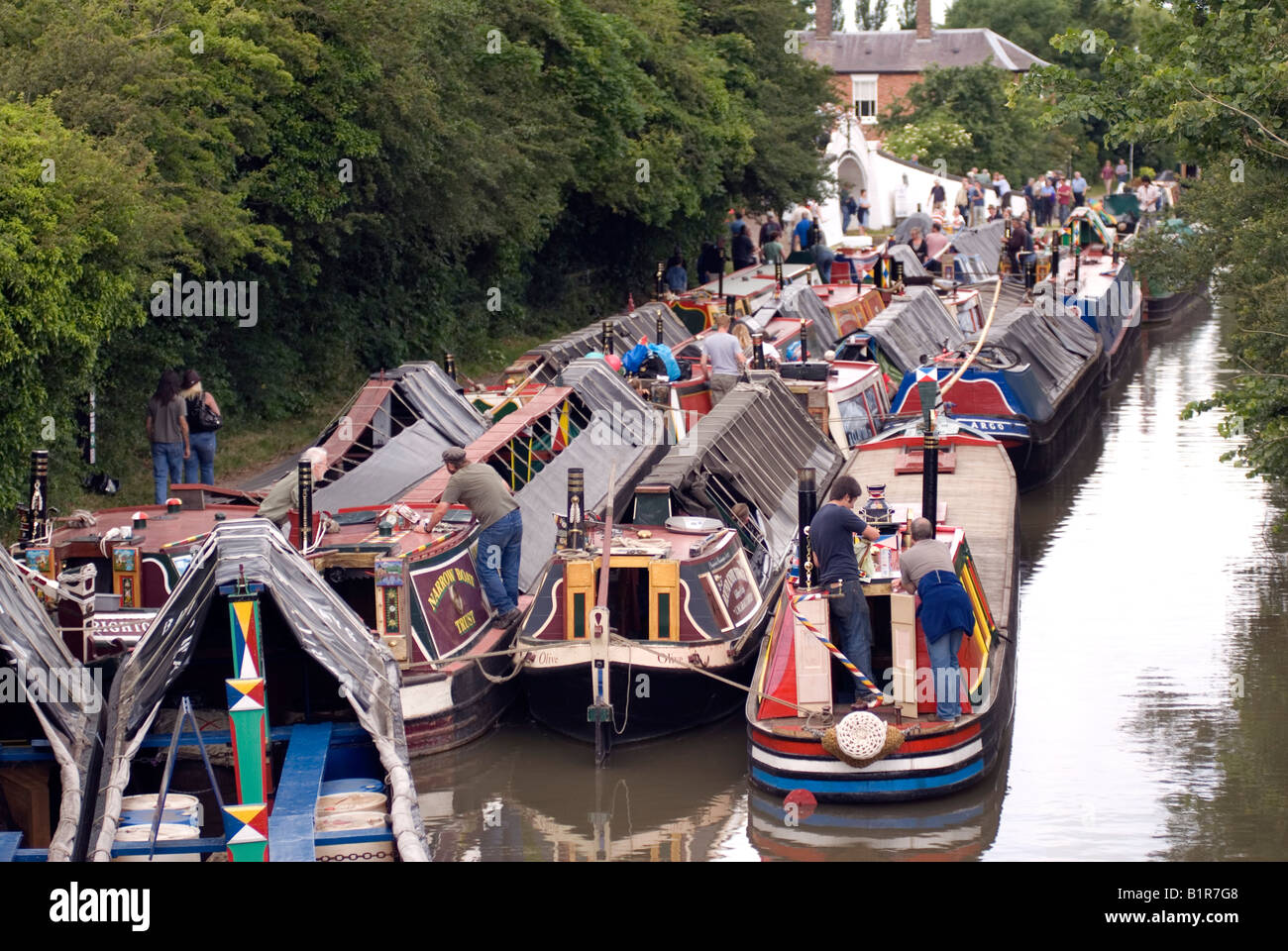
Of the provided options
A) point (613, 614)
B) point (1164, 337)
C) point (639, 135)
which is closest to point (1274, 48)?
point (613, 614)

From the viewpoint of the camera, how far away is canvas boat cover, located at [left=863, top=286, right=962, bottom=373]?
27.1 m

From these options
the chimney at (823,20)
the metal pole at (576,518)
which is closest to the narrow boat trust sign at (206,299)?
the metal pole at (576,518)

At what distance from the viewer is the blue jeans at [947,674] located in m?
13.2

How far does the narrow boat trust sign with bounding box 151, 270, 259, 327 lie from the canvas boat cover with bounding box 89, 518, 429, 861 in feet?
24.3

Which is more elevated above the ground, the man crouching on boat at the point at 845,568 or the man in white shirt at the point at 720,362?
the man in white shirt at the point at 720,362

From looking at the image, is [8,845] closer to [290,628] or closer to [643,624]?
[290,628]

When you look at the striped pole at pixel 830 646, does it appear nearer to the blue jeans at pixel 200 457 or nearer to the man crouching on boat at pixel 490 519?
the man crouching on boat at pixel 490 519

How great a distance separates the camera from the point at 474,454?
17.8 meters

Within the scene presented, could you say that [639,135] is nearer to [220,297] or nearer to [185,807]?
[220,297]

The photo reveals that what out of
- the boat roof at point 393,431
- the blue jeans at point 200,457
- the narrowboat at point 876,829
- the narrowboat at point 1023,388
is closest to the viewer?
the narrowboat at point 876,829

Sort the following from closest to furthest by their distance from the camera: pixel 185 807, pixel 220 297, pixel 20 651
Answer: pixel 185 807, pixel 20 651, pixel 220 297

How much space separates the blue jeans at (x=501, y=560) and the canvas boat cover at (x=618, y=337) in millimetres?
7397

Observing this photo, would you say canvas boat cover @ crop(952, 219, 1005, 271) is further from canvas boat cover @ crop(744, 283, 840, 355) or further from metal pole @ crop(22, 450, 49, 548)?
metal pole @ crop(22, 450, 49, 548)

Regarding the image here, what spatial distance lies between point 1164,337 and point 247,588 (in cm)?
3305
